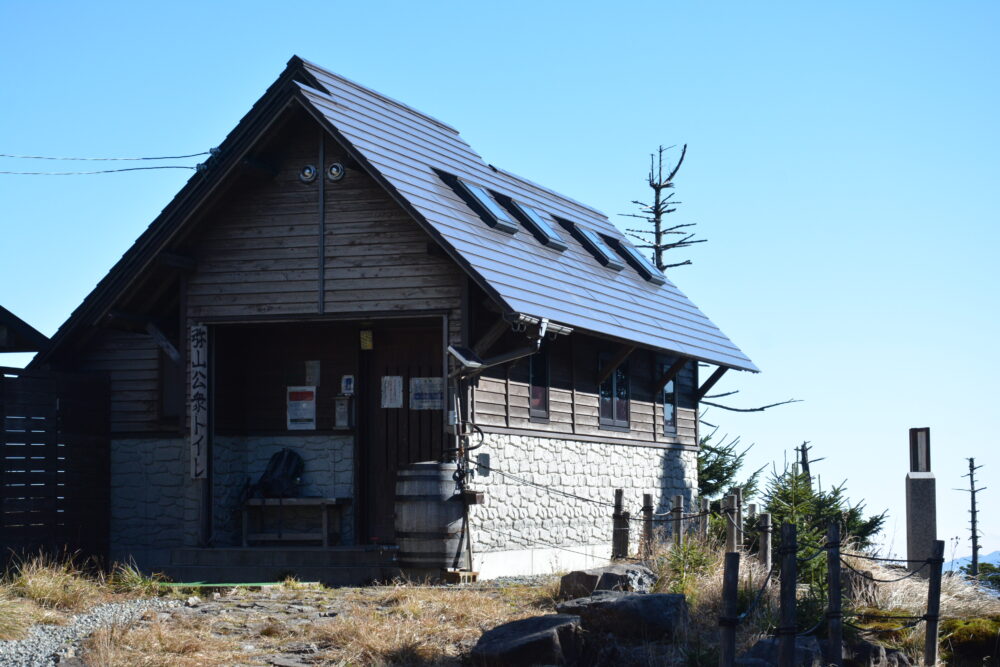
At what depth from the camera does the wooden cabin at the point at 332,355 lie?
55.5 ft

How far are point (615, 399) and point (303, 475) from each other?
18.7ft

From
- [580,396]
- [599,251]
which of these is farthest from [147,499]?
[599,251]

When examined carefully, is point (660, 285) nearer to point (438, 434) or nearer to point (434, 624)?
point (438, 434)

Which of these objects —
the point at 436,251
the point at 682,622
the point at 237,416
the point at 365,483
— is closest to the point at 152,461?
the point at 237,416

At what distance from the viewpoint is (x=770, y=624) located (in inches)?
484

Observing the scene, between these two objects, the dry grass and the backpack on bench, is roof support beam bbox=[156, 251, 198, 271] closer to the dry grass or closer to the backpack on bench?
the backpack on bench

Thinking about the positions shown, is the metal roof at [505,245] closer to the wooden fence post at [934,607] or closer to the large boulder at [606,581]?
the large boulder at [606,581]

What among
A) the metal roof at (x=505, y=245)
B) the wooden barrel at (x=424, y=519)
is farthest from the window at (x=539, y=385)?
the wooden barrel at (x=424, y=519)

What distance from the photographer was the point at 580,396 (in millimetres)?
20219

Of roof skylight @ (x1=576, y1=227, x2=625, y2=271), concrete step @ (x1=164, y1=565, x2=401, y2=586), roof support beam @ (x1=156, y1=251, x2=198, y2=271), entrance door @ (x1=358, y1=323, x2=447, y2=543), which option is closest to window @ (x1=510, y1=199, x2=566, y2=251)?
roof skylight @ (x1=576, y1=227, x2=625, y2=271)

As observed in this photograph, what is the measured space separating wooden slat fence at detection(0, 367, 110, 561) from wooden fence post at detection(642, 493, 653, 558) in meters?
7.64

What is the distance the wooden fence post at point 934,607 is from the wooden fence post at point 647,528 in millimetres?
4864

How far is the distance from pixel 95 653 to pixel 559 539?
952cm

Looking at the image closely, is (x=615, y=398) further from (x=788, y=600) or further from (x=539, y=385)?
(x=788, y=600)
